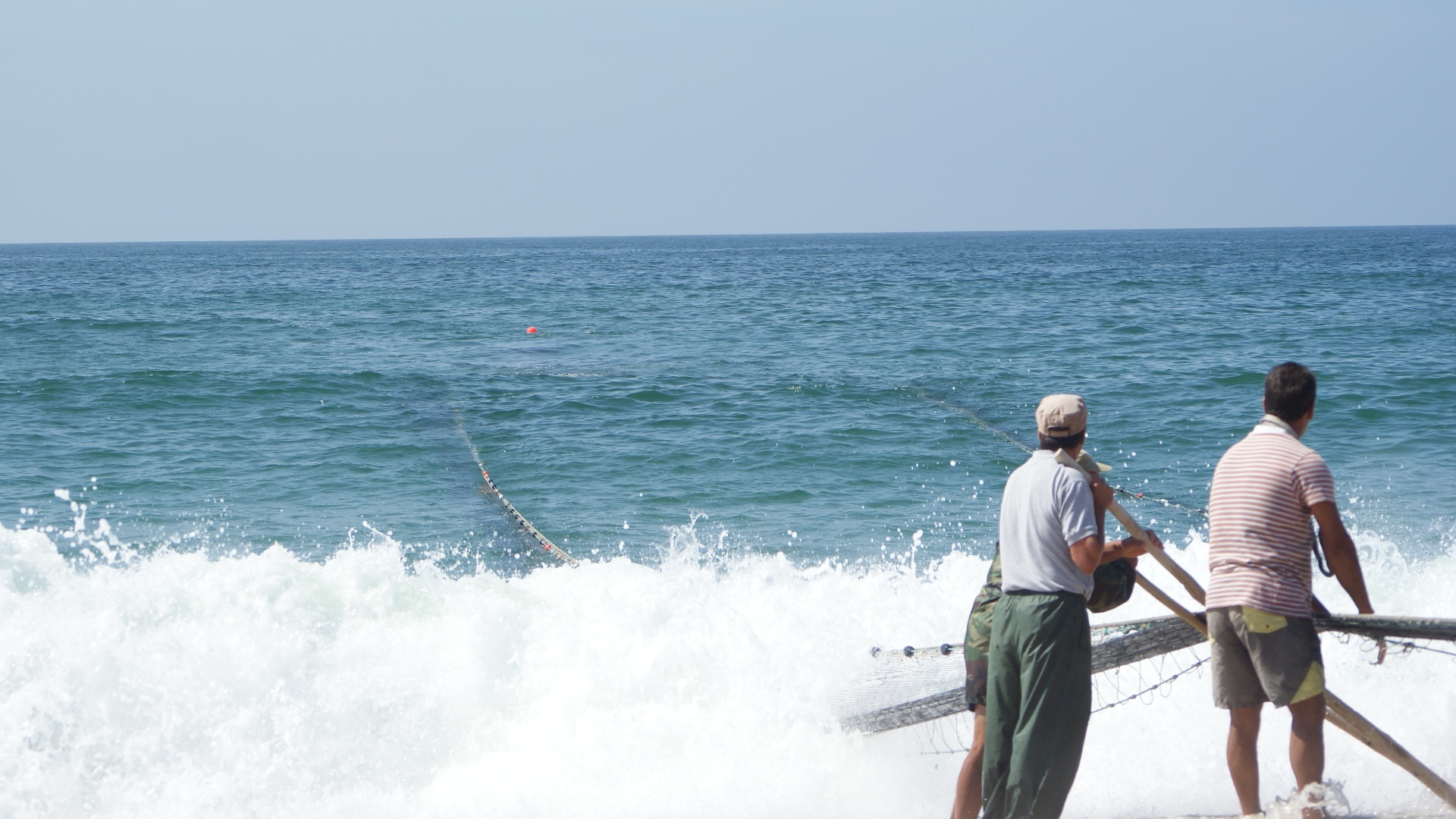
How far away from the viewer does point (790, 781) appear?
5652mm

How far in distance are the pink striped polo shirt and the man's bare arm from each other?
0.04 metres

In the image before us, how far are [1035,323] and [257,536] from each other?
20.4m

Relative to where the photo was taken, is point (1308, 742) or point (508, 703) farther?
point (508, 703)

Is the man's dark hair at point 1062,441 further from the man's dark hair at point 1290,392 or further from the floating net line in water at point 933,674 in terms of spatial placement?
the floating net line in water at point 933,674

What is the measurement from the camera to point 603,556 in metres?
9.58

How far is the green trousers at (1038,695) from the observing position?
3.53 metres

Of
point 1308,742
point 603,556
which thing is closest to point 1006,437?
point 603,556

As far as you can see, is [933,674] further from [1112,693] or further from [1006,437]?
[1006,437]

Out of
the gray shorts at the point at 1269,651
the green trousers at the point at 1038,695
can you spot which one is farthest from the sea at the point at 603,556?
the green trousers at the point at 1038,695

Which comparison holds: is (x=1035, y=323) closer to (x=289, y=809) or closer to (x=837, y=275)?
(x=289, y=809)

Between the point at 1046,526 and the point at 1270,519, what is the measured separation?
0.74 meters

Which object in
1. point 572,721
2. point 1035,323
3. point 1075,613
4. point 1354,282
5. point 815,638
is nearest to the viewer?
point 1075,613

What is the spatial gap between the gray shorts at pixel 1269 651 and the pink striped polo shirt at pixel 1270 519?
0.15 ft

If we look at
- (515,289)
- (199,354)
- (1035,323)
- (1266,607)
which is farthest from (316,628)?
(515,289)
